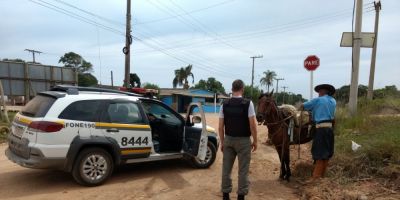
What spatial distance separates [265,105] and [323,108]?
3.59 feet

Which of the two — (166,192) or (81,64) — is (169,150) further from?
(81,64)

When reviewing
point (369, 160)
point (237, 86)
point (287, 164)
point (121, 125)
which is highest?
point (237, 86)

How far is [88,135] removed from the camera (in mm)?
6762

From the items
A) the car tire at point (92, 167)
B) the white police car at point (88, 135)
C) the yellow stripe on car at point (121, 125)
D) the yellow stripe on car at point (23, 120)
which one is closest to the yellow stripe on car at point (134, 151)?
the white police car at point (88, 135)

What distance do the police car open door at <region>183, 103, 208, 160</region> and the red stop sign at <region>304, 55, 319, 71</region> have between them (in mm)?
4998

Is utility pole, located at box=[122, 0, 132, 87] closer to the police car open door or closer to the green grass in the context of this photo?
the police car open door

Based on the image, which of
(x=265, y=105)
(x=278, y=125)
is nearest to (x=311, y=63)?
(x=278, y=125)

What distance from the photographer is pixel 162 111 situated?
28.2 ft

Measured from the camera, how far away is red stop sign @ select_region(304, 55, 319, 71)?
1180 centimetres

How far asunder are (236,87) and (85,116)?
286 cm

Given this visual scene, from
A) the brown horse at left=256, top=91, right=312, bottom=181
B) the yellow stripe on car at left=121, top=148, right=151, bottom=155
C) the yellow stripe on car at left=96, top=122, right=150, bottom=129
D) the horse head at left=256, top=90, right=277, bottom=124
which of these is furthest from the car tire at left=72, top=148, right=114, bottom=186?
the brown horse at left=256, top=91, right=312, bottom=181

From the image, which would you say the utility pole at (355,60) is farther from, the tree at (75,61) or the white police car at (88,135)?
the tree at (75,61)

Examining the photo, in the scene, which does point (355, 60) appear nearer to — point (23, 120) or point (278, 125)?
point (278, 125)

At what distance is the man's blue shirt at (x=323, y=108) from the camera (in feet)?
23.3
